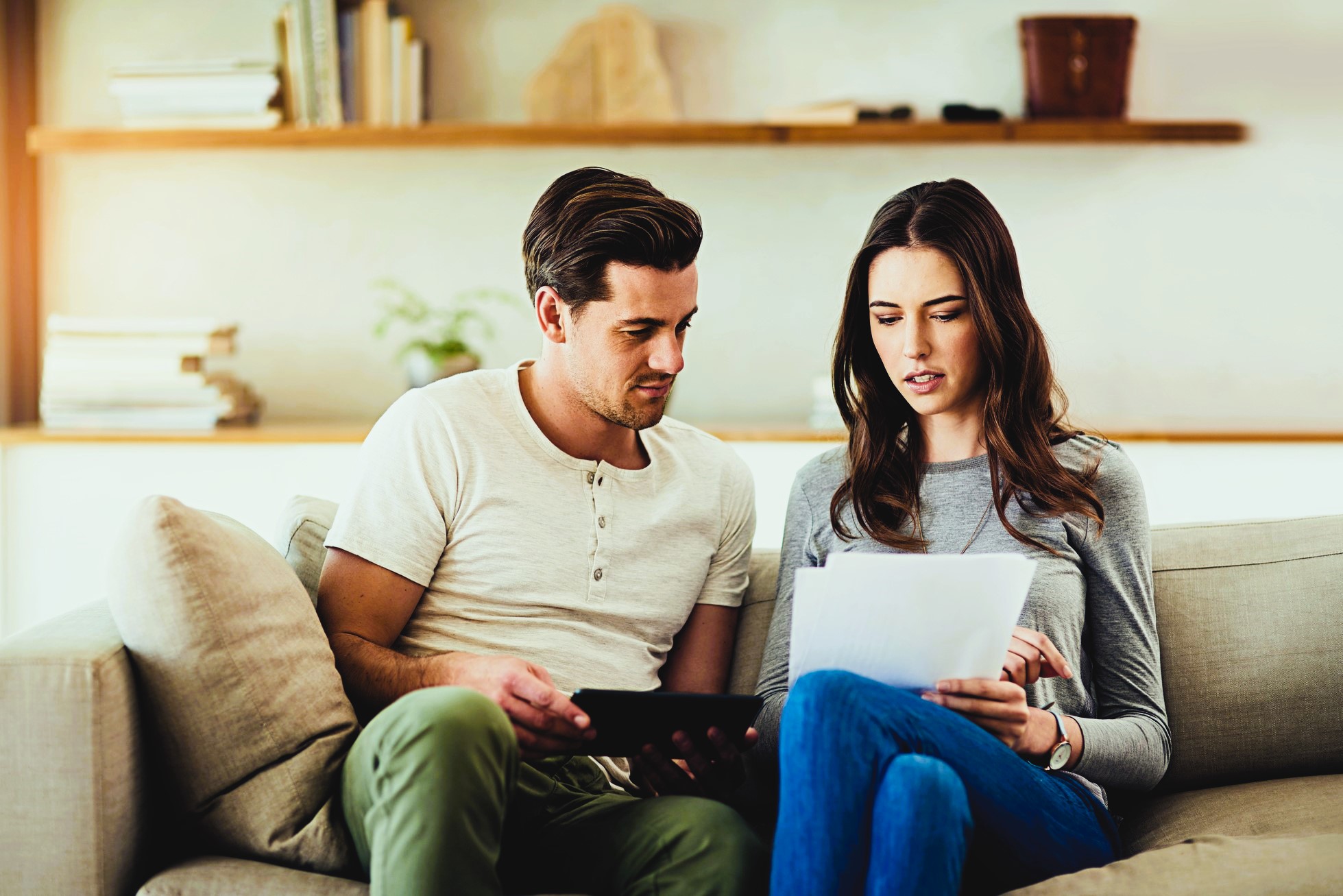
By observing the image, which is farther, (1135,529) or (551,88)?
(551,88)

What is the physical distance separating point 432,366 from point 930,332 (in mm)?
1519

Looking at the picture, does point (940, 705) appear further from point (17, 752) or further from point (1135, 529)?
point (17, 752)

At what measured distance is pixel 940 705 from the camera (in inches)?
50.3

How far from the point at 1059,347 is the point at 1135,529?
1.61 metres

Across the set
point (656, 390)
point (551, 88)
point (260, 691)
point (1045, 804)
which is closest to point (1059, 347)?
point (551, 88)

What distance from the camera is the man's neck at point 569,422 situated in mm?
1654

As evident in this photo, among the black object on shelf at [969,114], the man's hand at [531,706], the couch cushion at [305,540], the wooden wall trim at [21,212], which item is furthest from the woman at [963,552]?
the wooden wall trim at [21,212]

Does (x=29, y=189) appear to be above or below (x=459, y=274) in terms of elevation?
above

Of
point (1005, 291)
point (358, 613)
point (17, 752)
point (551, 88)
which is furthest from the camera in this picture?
point (551, 88)

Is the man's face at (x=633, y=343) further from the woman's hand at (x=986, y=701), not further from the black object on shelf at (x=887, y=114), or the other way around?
the black object on shelf at (x=887, y=114)

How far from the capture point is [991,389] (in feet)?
5.31

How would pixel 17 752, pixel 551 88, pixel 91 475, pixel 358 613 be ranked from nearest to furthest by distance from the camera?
pixel 17 752, pixel 358 613, pixel 91 475, pixel 551 88

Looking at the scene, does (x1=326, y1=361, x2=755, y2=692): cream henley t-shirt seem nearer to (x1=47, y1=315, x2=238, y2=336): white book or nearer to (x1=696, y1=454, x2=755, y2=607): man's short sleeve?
(x1=696, y1=454, x2=755, y2=607): man's short sleeve

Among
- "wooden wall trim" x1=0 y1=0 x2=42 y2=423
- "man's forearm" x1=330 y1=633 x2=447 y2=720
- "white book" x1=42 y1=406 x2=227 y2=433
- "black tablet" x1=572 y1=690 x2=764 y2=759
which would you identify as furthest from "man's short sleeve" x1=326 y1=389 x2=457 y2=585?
"wooden wall trim" x1=0 y1=0 x2=42 y2=423
